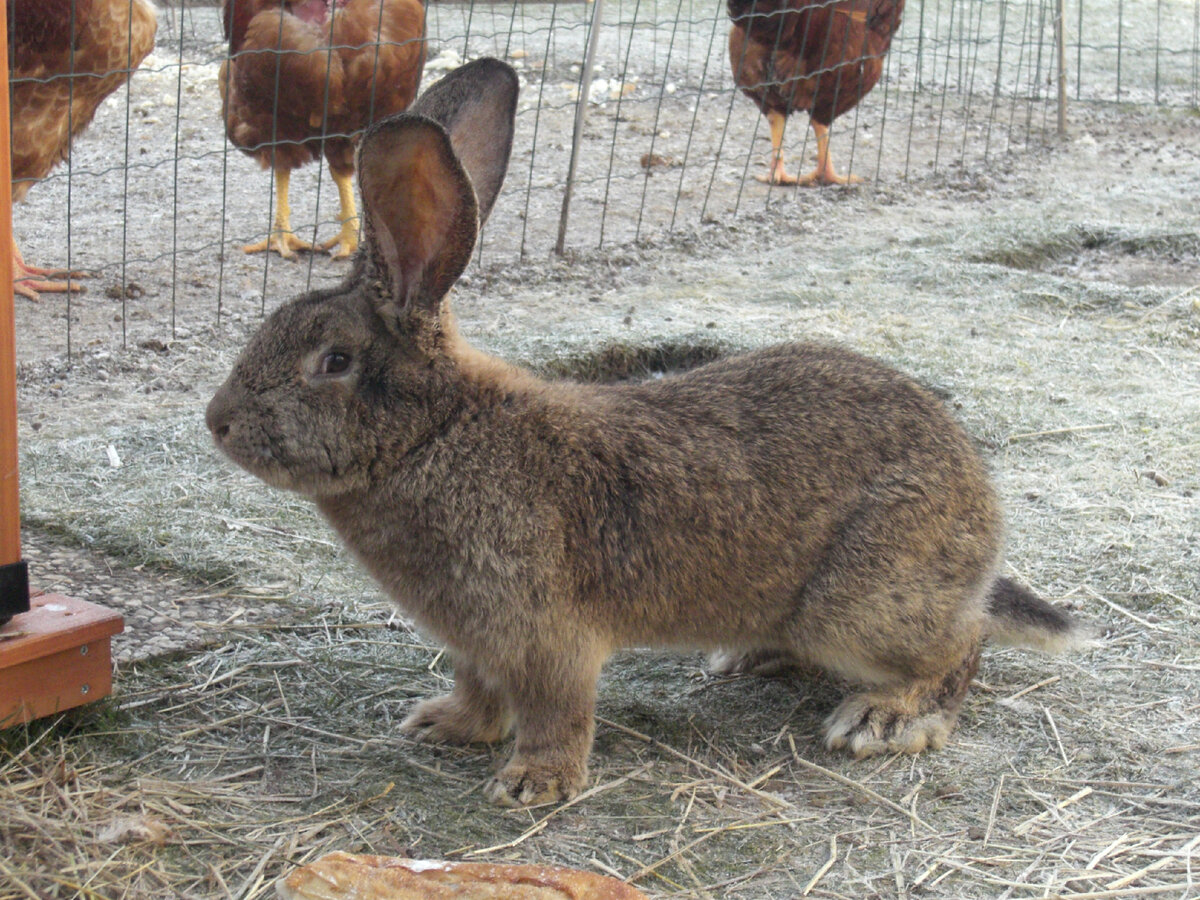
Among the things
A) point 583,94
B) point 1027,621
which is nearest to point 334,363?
point 1027,621

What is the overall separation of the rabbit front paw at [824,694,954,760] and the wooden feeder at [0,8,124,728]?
5.94ft

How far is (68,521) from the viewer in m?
4.35

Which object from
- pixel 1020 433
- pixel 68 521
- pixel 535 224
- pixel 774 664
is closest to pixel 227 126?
pixel 535 224

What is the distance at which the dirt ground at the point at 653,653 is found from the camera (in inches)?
112

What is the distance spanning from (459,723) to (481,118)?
1.51 meters

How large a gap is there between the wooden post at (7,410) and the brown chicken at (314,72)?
4422mm

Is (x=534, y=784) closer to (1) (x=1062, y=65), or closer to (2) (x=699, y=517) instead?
(2) (x=699, y=517)

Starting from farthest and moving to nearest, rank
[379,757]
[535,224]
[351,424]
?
[535,224] < [379,757] < [351,424]

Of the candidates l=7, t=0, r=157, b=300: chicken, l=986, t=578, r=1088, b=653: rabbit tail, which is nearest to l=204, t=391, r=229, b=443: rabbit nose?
l=986, t=578, r=1088, b=653: rabbit tail

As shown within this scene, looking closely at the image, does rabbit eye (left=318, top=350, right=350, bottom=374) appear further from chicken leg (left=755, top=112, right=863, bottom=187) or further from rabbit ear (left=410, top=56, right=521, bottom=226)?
chicken leg (left=755, top=112, right=863, bottom=187)

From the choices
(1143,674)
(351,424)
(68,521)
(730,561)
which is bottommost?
(68,521)

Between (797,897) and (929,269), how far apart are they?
17.6 ft

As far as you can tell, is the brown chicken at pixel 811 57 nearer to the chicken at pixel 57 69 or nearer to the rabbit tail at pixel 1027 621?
the chicken at pixel 57 69

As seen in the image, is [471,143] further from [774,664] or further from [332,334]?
[774,664]
